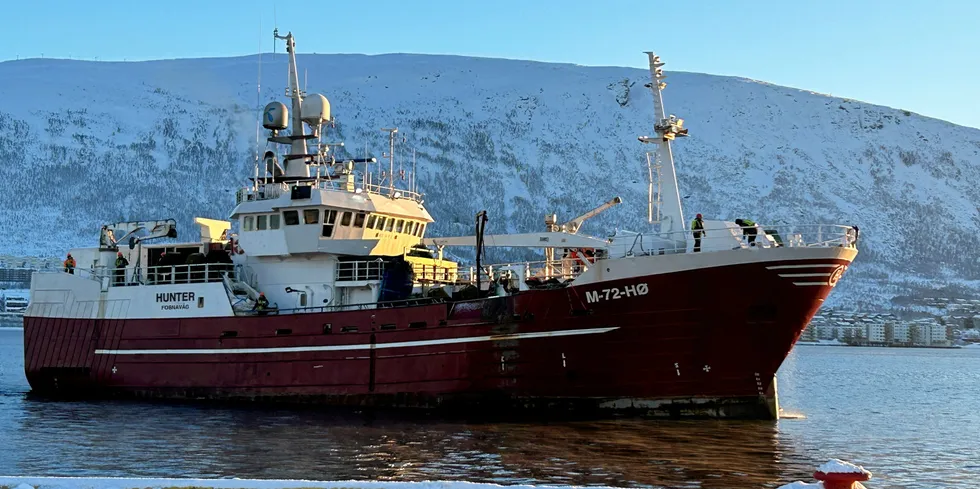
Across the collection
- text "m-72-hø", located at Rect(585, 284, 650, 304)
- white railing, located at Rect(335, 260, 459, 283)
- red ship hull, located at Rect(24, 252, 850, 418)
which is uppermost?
white railing, located at Rect(335, 260, 459, 283)

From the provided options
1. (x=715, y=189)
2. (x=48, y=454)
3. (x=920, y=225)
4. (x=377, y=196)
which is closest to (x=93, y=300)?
(x=377, y=196)

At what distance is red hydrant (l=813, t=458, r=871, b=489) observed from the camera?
11.4 meters

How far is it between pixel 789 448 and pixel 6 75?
586 ft

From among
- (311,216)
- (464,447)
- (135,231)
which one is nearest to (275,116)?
(311,216)

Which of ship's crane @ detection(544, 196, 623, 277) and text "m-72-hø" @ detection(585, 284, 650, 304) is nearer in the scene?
text "m-72-hø" @ detection(585, 284, 650, 304)

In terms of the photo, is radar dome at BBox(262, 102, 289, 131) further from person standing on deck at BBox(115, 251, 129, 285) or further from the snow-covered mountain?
the snow-covered mountain

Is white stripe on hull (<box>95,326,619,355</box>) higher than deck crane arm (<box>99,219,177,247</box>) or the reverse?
the reverse

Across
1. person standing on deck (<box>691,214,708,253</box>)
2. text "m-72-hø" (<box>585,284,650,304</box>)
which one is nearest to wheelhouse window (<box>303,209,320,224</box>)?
text "m-72-hø" (<box>585,284,650,304</box>)

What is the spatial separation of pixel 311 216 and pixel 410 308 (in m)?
4.75

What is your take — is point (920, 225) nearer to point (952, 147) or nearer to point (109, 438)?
point (952, 147)

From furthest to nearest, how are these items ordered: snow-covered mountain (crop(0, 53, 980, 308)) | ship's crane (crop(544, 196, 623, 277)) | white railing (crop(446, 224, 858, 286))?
snow-covered mountain (crop(0, 53, 980, 308)) < ship's crane (crop(544, 196, 623, 277)) < white railing (crop(446, 224, 858, 286))

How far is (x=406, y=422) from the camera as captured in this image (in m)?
24.5

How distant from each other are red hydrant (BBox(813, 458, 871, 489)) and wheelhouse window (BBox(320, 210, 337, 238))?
19.2 m

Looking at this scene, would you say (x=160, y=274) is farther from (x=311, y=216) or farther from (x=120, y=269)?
(x=311, y=216)
